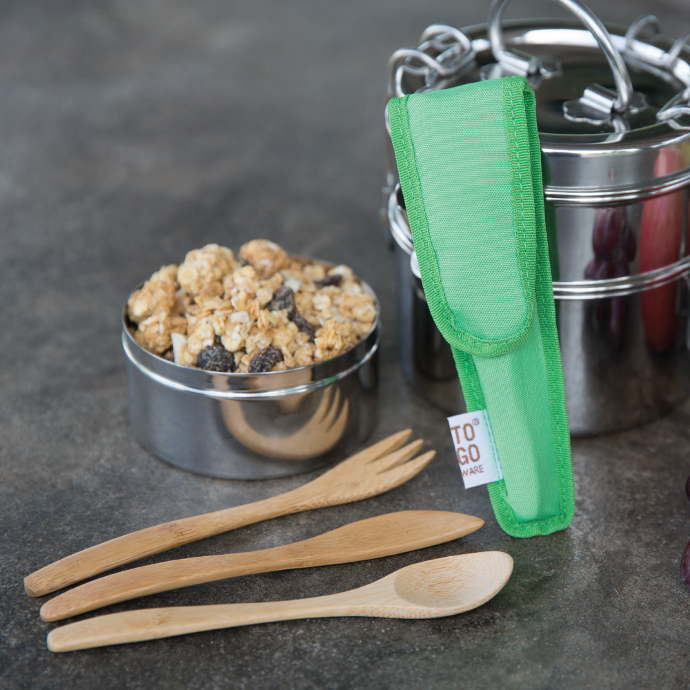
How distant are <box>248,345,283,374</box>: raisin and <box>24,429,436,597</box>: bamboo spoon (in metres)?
0.14

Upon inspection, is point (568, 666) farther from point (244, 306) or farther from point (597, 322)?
point (244, 306)

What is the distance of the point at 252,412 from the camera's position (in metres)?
0.93

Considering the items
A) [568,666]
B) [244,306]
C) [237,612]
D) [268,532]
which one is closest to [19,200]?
[244,306]

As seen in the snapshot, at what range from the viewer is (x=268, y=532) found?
0.92m

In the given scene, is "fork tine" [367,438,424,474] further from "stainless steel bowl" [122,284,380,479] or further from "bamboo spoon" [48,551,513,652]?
"bamboo spoon" [48,551,513,652]

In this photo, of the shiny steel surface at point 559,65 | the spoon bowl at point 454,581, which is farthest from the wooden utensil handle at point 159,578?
the shiny steel surface at point 559,65

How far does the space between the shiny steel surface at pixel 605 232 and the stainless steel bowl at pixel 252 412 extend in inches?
5.8

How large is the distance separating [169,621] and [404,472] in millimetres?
329

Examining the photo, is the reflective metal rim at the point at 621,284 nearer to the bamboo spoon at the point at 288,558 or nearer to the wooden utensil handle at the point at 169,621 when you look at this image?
the bamboo spoon at the point at 288,558

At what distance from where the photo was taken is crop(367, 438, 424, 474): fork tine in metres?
0.98

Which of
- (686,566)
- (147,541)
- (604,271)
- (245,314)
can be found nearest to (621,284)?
(604,271)

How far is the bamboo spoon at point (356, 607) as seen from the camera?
2.47ft

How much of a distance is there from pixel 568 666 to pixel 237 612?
30cm

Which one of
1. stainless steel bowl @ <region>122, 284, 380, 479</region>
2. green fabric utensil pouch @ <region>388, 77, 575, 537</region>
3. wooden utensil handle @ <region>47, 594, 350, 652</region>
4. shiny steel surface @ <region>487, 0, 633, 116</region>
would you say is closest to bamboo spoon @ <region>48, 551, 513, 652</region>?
wooden utensil handle @ <region>47, 594, 350, 652</region>
